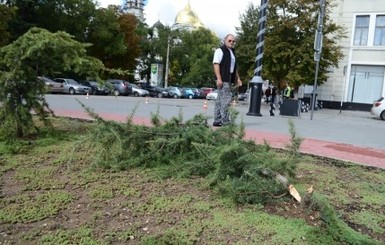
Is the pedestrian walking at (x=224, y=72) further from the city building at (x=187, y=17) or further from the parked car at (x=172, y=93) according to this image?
the city building at (x=187, y=17)

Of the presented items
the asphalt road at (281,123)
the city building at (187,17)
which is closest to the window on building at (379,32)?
the asphalt road at (281,123)

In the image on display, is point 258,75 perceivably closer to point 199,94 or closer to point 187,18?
point 199,94

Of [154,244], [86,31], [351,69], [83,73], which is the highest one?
[86,31]

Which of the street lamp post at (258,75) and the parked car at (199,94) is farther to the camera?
the parked car at (199,94)

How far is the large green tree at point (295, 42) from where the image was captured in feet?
82.9

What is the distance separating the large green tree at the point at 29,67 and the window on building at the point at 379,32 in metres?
28.9

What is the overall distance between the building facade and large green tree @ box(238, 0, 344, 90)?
4.68 meters

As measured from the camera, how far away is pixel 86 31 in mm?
45344

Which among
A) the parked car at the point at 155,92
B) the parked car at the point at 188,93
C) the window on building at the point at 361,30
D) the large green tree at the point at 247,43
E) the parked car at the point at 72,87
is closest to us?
the large green tree at the point at 247,43

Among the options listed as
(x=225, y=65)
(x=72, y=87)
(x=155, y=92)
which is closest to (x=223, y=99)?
(x=225, y=65)

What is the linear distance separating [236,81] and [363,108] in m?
25.5

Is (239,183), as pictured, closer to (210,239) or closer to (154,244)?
(210,239)

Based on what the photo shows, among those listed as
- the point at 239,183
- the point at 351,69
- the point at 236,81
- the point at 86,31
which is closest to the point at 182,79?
the point at 86,31

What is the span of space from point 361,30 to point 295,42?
303 inches
